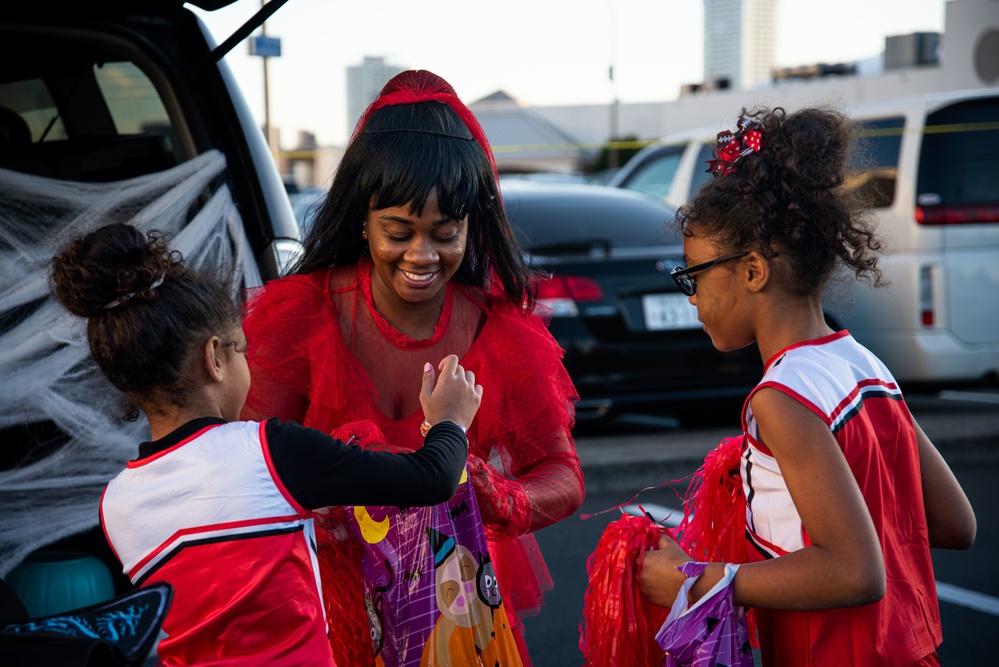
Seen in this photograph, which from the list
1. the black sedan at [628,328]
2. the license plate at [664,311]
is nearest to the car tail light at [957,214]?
the black sedan at [628,328]

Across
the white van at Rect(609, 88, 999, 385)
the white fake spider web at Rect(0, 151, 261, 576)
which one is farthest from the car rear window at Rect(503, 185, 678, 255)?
the white fake spider web at Rect(0, 151, 261, 576)

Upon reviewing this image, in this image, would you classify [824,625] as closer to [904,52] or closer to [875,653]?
[875,653]

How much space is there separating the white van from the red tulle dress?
470cm

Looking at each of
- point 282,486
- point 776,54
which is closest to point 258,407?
point 282,486

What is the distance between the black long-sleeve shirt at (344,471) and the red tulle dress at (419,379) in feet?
1.20

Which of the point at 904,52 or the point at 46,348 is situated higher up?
the point at 904,52

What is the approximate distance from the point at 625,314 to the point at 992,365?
91.8 inches

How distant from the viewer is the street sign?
6.29 m

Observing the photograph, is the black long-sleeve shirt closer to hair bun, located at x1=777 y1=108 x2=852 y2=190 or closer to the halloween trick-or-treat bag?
the halloween trick-or-treat bag

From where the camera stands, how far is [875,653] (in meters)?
1.75

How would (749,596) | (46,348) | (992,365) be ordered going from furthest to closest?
(992,365) < (46,348) < (749,596)

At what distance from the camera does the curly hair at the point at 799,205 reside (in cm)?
182

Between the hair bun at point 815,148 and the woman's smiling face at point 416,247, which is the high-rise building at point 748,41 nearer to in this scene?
the woman's smiling face at point 416,247

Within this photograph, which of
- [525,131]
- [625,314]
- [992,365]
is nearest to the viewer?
[625,314]
